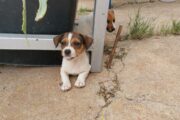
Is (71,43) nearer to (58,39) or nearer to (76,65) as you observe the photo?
(58,39)

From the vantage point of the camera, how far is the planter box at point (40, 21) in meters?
1.92

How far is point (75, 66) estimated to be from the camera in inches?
80.3

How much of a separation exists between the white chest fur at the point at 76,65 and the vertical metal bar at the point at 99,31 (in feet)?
0.20

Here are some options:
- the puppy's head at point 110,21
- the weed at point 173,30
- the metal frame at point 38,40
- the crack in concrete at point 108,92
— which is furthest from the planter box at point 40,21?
the weed at point 173,30

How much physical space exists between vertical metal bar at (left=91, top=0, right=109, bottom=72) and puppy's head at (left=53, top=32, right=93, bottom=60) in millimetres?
69

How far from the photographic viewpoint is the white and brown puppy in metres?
1.91

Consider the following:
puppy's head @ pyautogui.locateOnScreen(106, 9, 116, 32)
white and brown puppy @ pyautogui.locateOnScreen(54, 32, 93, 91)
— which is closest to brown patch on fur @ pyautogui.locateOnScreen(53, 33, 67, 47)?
white and brown puppy @ pyautogui.locateOnScreen(54, 32, 93, 91)

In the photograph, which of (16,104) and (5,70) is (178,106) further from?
(5,70)

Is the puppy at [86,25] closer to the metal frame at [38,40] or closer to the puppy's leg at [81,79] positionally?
the metal frame at [38,40]

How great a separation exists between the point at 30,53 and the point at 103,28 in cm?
55

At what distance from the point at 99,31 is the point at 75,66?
28 cm

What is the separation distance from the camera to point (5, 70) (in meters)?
2.17

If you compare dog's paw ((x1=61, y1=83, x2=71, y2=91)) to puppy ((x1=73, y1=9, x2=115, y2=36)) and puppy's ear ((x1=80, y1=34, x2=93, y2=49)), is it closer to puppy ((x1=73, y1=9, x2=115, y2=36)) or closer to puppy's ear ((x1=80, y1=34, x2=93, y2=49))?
puppy's ear ((x1=80, y1=34, x2=93, y2=49))

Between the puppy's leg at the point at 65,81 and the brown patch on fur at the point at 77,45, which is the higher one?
the brown patch on fur at the point at 77,45
